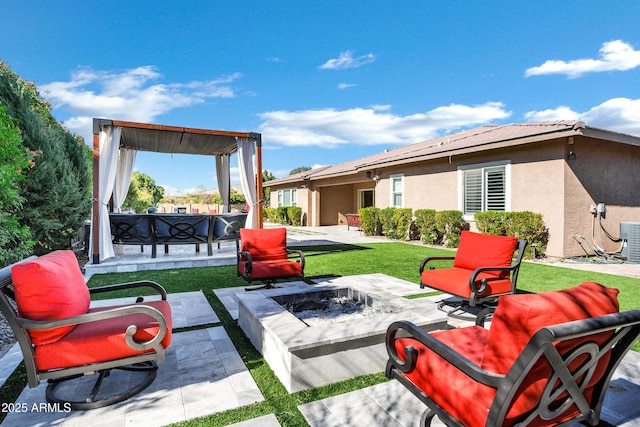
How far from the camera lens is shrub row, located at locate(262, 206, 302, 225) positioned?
21.0m

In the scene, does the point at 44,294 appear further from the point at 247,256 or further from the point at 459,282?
the point at 459,282

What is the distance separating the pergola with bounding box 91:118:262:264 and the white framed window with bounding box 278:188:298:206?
11.5 m

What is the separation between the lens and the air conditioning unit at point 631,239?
322 inches

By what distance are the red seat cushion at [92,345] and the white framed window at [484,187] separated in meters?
9.79

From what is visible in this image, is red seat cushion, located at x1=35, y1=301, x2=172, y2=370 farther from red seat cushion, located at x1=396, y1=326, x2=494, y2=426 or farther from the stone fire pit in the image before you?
red seat cushion, located at x1=396, y1=326, x2=494, y2=426

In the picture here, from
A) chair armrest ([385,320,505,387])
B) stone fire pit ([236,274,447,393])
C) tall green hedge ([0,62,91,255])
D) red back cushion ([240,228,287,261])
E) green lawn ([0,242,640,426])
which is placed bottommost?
green lawn ([0,242,640,426])

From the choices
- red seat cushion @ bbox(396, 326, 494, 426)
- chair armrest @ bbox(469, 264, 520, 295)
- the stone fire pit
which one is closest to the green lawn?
the stone fire pit

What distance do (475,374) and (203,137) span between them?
27.4 ft

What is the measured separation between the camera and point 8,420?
85.8 inches

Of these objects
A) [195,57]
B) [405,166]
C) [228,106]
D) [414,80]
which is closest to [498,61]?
[414,80]

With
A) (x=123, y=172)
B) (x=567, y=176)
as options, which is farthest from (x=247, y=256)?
(x=567, y=176)

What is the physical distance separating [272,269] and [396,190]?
983 cm

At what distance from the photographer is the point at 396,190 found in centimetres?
1391

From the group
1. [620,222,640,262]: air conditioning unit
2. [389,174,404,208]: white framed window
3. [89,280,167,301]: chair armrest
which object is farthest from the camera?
[389,174,404,208]: white framed window
